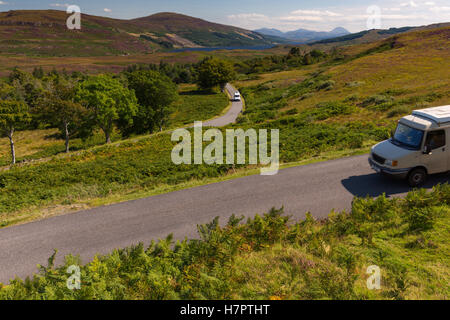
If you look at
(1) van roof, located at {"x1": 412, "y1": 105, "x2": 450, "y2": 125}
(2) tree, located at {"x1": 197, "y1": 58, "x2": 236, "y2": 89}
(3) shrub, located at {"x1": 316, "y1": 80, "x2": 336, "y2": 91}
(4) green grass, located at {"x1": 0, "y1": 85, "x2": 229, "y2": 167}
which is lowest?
(4) green grass, located at {"x1": 0, "y1": 85, "x2": 229, "y2": 167}

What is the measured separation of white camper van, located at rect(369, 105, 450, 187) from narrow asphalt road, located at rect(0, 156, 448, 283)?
825 millimetres

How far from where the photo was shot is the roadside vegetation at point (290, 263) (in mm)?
6688

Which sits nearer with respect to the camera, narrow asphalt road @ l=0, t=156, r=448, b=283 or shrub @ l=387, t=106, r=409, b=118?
narrow asphalt road @ l=0, t=156, r=448, b=283

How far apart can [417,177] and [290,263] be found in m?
8.11

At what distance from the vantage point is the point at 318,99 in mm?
44781

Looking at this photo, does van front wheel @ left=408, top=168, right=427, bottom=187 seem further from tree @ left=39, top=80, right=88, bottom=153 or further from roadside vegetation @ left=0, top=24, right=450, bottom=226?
tree @ left=39, top=80, right=88, bottom=153

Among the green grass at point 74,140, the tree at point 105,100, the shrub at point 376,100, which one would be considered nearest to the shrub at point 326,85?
the shrub at point 376,100

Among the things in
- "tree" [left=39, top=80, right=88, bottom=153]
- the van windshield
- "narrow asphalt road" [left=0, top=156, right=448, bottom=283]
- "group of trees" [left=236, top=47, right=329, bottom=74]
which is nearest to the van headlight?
the van windshield

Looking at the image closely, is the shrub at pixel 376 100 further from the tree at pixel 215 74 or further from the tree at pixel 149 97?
the tree at pixel 215 74

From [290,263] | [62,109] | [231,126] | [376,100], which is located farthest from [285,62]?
[290,263]

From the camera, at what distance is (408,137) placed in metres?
12.1

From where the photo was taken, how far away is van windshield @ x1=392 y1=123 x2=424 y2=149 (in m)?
11.6

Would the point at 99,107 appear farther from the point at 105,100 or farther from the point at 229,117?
the point at 229,117

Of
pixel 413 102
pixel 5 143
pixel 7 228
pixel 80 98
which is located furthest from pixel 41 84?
pixel 413 102
